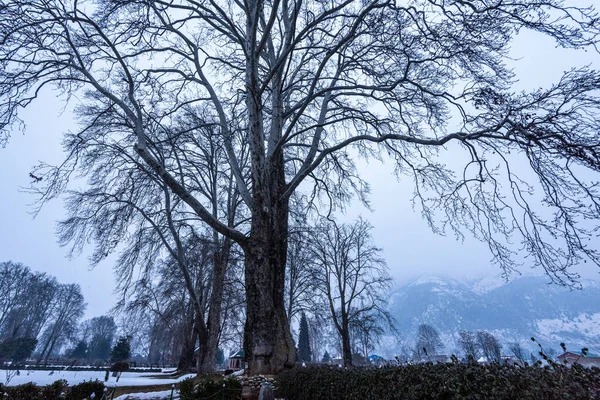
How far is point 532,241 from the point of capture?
4973 mm

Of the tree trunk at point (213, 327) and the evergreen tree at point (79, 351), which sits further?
the evergreen tree at point (79, 351)

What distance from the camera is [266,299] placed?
24.0 feet

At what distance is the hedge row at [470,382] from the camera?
6.11 feet

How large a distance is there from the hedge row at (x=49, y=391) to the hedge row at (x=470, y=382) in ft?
26.2

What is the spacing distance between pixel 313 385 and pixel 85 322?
8510cm

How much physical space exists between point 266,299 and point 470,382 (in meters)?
5.48

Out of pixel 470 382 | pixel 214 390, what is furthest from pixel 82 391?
pixel 470 382

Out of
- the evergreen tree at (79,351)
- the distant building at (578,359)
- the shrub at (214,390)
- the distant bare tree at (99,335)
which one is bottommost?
the shrub at (214,390)

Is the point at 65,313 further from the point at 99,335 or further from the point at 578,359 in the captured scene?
the point at 578,359

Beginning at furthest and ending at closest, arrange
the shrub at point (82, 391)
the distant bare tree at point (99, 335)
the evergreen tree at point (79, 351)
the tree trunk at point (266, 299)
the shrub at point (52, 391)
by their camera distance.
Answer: the distant bare tree at point (99, 335), the evergreen tree at point (79, 351), the shrub at point (82, 391), the shrub at point (52, 391), the tree trunk at point (266, 299)

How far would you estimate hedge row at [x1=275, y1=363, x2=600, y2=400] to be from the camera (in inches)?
73.3

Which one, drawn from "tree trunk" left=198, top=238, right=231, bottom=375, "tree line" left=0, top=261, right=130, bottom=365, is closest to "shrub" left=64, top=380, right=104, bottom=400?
"tree trunk" left=198, top=238, right=231, bottom=375

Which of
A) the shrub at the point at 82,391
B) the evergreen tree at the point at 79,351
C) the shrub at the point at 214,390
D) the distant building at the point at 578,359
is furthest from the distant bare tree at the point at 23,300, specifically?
the distant building at the point at 578,359

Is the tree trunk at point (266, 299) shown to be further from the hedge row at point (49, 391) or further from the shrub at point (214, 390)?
the hedge row at point (49, 391)
